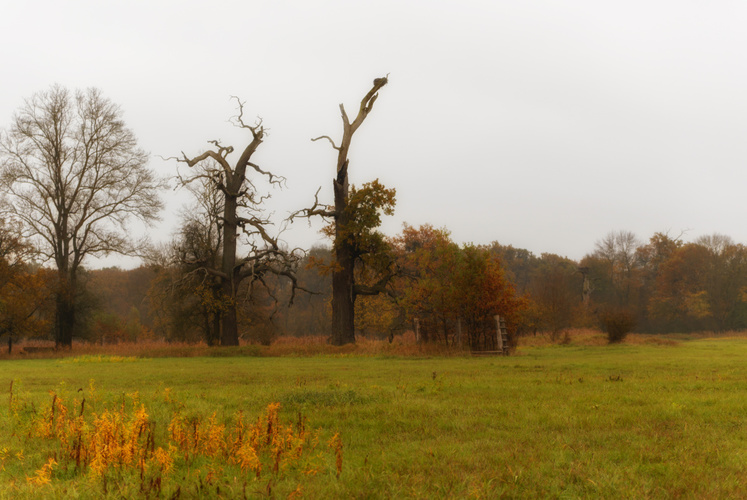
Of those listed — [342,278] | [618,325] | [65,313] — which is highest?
[342,278]

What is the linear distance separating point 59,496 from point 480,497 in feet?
11.0

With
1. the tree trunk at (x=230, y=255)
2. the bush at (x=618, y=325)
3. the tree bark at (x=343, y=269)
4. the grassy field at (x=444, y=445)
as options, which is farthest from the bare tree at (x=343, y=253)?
the grassy field at (x=444, y=445)

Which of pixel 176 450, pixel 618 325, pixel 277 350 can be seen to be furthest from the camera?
Result: pixel 618 325

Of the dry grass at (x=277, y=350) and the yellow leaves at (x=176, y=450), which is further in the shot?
the dry grass at (x=277, y=350)

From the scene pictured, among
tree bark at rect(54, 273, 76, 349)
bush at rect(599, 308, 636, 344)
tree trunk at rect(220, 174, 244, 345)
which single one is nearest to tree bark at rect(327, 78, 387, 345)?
tree trunk at rect(220, 174, 244, 345)

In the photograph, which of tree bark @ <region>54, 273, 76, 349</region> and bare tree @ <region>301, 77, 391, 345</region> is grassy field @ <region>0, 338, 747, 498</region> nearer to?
bare tree @ <region>301, 77, 391, 345</region>

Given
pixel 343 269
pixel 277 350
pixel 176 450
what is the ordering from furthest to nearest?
pixel 343 269
pixel 277 350
pixel 176 450

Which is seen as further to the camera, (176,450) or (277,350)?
(277,350)

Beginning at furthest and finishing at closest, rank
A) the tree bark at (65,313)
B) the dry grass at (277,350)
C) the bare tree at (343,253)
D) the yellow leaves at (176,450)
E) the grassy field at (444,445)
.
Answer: the tree bark at (65,313) < the bare tree at (343,253) < the dry grass at (277,350) < the yellow leaves at (176,450) < the grassy field at (444,445)

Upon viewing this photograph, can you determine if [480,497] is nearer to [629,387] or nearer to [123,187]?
[629,387]

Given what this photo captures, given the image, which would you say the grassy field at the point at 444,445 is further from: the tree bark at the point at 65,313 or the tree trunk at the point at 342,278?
the tree bark at the point at 65,313

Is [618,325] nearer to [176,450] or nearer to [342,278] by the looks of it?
[342,278]

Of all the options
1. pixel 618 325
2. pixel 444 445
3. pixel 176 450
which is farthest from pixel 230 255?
pixel 444 445

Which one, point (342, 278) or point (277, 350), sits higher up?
point (342, 278)
